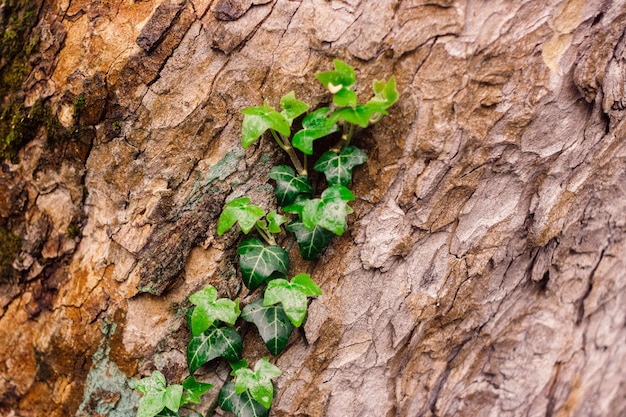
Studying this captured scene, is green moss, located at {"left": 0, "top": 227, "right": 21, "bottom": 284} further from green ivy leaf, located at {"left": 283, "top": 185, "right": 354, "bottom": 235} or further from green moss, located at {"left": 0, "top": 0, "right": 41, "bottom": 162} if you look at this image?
green ivy leaf, located at {"left": 283, "top": 185, "right": 354, "bottom": 235}

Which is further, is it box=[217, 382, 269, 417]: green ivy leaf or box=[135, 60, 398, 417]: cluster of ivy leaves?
box=[217, 382, 269, 417]: green ivy leaf

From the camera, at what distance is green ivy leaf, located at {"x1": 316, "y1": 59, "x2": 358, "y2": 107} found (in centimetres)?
142

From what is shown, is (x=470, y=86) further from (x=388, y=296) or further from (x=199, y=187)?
(x=199, y=187)

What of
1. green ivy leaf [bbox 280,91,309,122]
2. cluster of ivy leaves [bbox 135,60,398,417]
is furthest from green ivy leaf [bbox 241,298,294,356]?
green ivy leaf [bbox 280,91,309,122]

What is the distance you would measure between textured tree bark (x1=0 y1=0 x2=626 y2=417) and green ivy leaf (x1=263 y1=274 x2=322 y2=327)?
12 cm

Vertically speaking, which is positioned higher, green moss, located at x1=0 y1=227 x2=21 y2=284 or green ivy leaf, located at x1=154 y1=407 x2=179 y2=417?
green moss, located at x1=0 y1=227 x2=21 y2=284

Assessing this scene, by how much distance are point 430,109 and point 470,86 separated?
5.9 inches

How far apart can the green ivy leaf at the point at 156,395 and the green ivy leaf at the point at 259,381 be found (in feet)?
0.70

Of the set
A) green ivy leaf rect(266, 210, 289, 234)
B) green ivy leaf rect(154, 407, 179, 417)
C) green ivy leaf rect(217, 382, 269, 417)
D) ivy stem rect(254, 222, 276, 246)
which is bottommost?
green ivy leaf rect(217, 382, 269, 417)

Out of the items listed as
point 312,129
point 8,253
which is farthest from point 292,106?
point 8,253

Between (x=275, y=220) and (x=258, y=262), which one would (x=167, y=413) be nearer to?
(x=258, y=262)

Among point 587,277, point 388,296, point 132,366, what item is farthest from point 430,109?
point 132,366

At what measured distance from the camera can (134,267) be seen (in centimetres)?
160

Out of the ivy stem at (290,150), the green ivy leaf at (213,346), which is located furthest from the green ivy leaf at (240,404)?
the ivy stem at (290,150)
